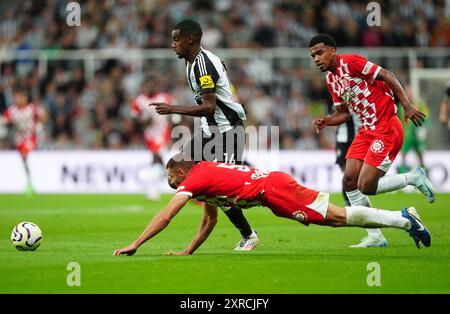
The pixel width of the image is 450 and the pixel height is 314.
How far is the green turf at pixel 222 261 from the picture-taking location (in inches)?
328

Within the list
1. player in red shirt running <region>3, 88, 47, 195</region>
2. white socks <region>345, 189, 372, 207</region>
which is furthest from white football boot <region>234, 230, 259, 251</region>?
player in red shirt running <region>3, 88, 47, 195</region>

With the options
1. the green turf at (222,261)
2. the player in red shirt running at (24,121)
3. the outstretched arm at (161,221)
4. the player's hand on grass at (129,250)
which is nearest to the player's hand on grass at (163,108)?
the outstretched arm at (161,221)

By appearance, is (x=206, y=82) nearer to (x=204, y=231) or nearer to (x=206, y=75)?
(x=206, y=75)

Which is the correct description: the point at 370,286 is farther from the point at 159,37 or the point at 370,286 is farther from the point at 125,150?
the point at 159,37

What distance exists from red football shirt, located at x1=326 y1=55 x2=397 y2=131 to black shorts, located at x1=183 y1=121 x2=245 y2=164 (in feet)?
4.49

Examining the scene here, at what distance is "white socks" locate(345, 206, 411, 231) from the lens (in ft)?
31.8

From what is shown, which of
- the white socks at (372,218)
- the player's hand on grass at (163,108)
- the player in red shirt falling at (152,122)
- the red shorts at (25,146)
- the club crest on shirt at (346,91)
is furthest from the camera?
the red shorts at (25,146)

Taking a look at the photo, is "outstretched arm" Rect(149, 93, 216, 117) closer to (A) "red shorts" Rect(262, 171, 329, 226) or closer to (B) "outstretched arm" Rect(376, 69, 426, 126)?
(A) "red shorts" Rect(262, 171, 329, 226)

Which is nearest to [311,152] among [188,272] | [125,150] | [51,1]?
[125,150]

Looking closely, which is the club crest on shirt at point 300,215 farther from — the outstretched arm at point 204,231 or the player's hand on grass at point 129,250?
the player's hand on grass at point 129,250

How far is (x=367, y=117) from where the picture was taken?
11.2 m

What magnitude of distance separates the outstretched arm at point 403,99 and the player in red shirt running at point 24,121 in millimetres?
14555

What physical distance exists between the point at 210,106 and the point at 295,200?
5.29 feet

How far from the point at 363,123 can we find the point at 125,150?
14298 mm
